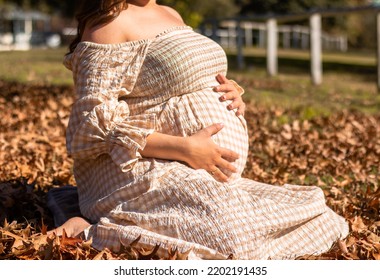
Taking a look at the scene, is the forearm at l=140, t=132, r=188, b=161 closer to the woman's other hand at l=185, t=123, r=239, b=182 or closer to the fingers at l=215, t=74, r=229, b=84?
the woman's other hand at l=185, t=123, r=239, b=182

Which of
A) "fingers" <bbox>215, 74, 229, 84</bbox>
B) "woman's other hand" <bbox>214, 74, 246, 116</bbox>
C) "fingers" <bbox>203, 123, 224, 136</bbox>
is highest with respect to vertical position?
"fingers" <bbox>215, 74, 229, 84</bbox>

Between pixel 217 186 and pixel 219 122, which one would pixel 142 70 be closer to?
pixel 219 122

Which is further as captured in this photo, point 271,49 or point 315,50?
point 271,49

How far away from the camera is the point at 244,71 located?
711 inches

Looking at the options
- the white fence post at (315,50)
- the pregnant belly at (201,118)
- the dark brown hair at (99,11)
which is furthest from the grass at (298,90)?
the dark brown hair at (99,11)

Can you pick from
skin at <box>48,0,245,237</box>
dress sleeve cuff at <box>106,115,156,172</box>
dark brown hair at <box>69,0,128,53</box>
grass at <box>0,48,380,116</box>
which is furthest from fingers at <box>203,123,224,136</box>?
grass at <box>0,48,380,116</box>

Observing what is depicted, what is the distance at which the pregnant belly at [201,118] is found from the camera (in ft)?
12.7

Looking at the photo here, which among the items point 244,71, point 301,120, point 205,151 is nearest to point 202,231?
point 205,151

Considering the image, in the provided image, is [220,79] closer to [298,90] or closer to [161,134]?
[161,134]

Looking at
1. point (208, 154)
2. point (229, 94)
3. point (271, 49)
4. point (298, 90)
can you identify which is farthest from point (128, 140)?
point (271, 49)

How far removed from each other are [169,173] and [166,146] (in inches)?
5.2

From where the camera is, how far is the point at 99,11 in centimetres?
388

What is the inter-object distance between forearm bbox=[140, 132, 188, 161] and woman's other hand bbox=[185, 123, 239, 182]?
0.03 meters

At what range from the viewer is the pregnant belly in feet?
12.7
